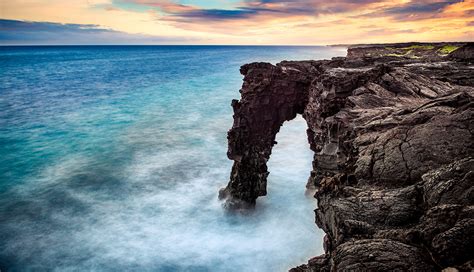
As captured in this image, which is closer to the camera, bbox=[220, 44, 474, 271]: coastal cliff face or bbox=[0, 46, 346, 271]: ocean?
bbox=[220, 44, 474, 271]: coastal cliff face

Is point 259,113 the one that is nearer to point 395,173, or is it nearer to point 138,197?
point 138,197

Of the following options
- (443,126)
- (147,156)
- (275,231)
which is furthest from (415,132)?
(147,156)

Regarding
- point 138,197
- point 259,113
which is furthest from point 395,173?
point 138,197

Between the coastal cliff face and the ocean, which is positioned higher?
the coastal cliff face

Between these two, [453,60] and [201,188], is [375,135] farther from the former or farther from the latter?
[201,188]

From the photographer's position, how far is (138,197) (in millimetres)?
32312

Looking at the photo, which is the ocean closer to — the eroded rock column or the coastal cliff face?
the eroded rock column

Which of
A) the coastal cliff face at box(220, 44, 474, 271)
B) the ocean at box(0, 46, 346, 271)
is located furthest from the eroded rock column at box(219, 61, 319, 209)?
the coastal cliff face at box(220, 44, 474, 271)

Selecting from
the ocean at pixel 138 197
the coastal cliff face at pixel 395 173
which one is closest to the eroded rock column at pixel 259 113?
the ocean at pixel 138 197

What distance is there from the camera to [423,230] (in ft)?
27.2

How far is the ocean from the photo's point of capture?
76.6 feet

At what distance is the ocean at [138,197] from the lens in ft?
76.6

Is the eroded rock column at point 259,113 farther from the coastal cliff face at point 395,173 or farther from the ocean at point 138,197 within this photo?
the coastal cliff face at point 395,173

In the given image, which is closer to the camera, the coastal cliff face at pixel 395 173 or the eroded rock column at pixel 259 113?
the coastal cliff face at pixel 395 173
